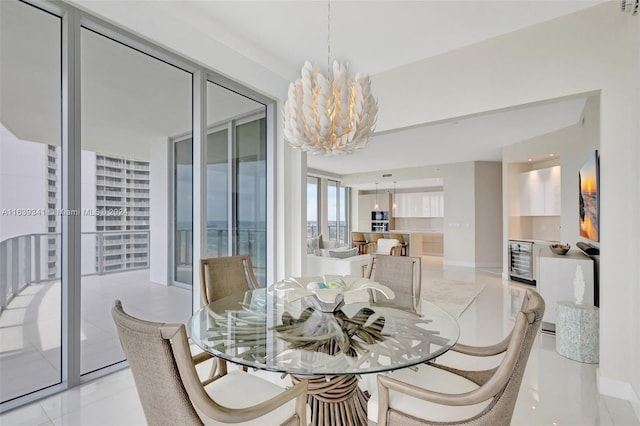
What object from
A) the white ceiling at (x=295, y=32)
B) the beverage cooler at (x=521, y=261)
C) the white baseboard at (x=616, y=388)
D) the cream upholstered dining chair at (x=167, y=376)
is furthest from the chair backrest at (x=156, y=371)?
the beverage cooler at (x=521, y=261)

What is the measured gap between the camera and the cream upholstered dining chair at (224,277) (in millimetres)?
2373

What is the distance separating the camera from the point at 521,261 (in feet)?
19.5

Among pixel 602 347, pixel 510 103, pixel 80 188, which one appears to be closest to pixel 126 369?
pixel 80 188

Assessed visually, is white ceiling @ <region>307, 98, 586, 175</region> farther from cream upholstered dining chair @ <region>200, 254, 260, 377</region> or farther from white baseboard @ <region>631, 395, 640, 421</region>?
white baseboard @ <region>631, 395, 640, 421</region>

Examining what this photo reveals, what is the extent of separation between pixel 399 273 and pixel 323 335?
1249 mm

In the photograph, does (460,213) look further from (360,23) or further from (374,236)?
(360,23)

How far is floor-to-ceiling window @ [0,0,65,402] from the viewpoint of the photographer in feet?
6.55

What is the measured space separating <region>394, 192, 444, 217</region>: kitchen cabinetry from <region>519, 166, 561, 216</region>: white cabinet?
4.76 m

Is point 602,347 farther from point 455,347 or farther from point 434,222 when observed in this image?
point 434,222

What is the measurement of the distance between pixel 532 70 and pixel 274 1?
2266 mm

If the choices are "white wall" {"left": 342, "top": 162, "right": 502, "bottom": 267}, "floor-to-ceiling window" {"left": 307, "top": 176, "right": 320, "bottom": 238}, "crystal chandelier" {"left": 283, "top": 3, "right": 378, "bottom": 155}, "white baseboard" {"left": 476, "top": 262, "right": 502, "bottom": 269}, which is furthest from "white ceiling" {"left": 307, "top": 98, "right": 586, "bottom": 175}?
"white baseboard" {"left": 476, "top": 262, "right": 502, "bottom": 269}

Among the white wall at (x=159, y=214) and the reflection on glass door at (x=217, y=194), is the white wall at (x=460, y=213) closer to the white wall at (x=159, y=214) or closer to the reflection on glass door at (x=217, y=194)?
the reflection on glass door at (x=217, y=194)

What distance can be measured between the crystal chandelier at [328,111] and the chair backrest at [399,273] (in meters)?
1.17

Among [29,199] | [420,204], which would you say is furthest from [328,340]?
[420,204]
